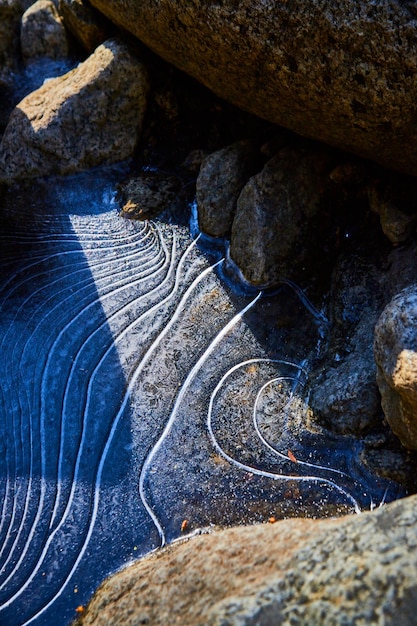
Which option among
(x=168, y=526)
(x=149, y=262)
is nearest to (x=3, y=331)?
(x=149, y=262)

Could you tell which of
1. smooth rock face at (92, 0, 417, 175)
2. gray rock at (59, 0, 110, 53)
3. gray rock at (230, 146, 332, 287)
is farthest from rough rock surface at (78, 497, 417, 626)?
gray rock at (59, 0, 110, 53)

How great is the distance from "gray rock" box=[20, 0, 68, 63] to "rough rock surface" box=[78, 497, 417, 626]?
515 cm

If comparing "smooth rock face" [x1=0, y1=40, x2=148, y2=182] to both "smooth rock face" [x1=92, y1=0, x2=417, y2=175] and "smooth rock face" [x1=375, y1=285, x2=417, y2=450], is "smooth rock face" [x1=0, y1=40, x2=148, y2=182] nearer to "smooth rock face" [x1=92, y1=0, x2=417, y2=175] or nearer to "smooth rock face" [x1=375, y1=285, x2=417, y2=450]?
"smooth rock face" [x1=92, y1=0, x2=417, y2=175]

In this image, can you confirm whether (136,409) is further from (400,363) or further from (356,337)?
(400,363)

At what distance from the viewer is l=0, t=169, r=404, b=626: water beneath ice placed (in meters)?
3.33

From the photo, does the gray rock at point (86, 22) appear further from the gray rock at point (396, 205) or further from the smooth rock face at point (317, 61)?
the gray rock at point (396, 205)

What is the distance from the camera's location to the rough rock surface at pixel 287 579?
1.99 meters

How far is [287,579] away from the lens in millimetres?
2201

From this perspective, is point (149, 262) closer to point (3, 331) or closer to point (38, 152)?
point (3, 331)

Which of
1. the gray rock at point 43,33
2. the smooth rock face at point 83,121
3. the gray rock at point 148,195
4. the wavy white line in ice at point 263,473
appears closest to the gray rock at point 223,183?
the gray rock at point 148,195

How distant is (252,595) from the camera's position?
2205 millimetres

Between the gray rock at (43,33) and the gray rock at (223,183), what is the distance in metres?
2.40

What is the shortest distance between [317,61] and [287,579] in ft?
9.31

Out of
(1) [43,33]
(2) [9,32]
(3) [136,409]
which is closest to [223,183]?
(3) [136,409]
